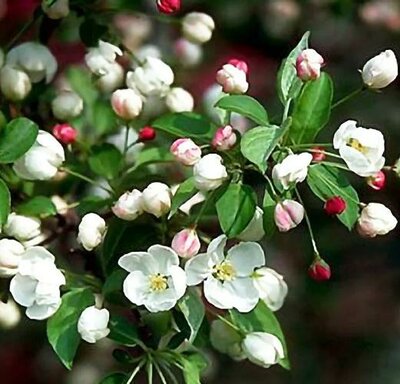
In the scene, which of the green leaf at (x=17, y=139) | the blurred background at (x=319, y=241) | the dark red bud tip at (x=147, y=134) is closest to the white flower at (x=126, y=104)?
the dark red bud tip at (x=147, y=134)

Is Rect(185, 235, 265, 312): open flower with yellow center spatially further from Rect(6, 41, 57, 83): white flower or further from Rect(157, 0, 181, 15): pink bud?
Rect(6, 41, 57, 83): white flower

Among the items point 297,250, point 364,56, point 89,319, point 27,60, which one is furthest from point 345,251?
point 89,319

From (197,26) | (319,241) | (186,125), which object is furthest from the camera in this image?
(319,241)

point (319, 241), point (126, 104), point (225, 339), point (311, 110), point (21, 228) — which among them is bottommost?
point (319, 241)

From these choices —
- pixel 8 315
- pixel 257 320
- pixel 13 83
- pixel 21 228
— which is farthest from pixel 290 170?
pixel 8 315

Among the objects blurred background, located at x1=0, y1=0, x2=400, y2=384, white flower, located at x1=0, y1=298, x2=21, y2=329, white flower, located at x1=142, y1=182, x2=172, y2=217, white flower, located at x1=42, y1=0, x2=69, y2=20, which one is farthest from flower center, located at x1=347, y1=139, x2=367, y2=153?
blurred background, located at x1=0, y1=0, x2=400, y2=384

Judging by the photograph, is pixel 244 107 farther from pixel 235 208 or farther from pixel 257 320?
pixel 257 320

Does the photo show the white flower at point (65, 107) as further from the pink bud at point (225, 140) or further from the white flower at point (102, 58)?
the pink bud at point (225, 140)
